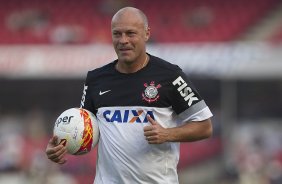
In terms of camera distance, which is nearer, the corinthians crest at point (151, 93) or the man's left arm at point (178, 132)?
the man's left arm at point (178, 132)

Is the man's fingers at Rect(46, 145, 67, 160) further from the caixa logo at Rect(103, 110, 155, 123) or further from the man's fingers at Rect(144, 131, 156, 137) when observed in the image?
the man's fingers at Rect(144, 131, 156, 137)

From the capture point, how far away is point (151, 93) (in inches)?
209

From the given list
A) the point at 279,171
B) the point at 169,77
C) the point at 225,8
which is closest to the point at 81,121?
the point at 169,77

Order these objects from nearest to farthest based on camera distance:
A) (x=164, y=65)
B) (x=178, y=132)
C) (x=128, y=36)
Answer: (x=178, y=132)
(x=128, y=36)
(x=164, y=65)

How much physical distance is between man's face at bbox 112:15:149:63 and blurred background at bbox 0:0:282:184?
37.7ft

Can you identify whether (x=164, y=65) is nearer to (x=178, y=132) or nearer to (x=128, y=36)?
(x=128, y=36)

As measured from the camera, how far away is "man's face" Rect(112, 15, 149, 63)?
Result: 5.27 m

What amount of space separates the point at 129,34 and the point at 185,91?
0.56m

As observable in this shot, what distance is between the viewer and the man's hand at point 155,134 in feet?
16.4

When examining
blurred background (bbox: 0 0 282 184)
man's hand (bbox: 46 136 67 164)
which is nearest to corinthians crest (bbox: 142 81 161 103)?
man's hand (bbox: 46 136 67 164)

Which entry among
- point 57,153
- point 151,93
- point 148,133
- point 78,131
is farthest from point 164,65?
point 57,153

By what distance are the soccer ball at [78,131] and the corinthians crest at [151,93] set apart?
47cm

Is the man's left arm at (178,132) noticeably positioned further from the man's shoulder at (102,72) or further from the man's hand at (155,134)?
the man's shoulder at (102,72)

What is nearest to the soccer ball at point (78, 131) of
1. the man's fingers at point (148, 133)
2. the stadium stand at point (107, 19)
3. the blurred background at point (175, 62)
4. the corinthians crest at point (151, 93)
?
the corinthians crest at point (151, 93)
